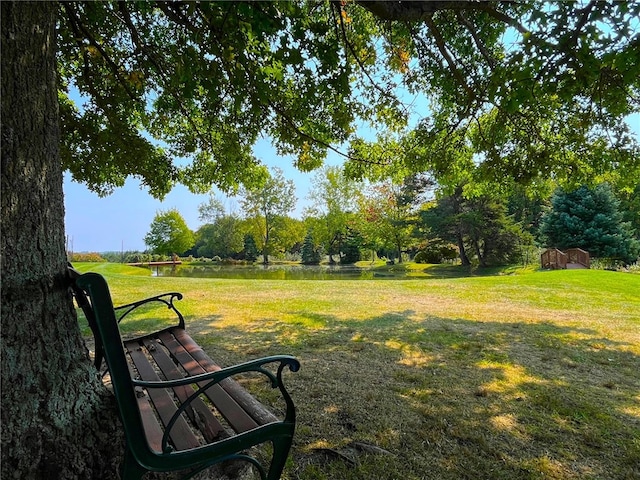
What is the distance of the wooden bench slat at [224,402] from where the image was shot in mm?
1527

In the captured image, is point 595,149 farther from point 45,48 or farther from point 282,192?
point 282,192

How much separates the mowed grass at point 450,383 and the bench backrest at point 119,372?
932 millimetres

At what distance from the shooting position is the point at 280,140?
16.6ft

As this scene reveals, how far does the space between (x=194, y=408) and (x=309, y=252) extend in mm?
35892

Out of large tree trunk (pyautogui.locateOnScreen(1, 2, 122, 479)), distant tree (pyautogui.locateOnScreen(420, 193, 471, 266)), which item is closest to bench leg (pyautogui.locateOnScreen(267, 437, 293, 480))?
large tree trunk (pyautogui.locateOnScreen(1, 2, 122, 479))

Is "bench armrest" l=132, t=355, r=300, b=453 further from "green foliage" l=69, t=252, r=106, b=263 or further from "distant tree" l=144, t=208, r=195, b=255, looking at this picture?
"distant tree" l=144, t=208, r=195, b=255

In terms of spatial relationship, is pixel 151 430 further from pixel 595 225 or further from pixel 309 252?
pixel 309 252

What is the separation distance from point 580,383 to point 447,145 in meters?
3.67

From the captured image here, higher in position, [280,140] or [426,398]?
[280,140]

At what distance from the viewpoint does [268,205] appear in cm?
3381

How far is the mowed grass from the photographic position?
1.99 meters

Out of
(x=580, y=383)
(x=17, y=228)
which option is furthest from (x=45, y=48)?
(x=580, y=383)

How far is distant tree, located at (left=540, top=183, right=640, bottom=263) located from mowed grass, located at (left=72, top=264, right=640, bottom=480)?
16.5 metres

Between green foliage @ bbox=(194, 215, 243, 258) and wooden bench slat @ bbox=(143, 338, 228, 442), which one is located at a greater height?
green foliage @ bbox=(194, 215, 243, 258)
